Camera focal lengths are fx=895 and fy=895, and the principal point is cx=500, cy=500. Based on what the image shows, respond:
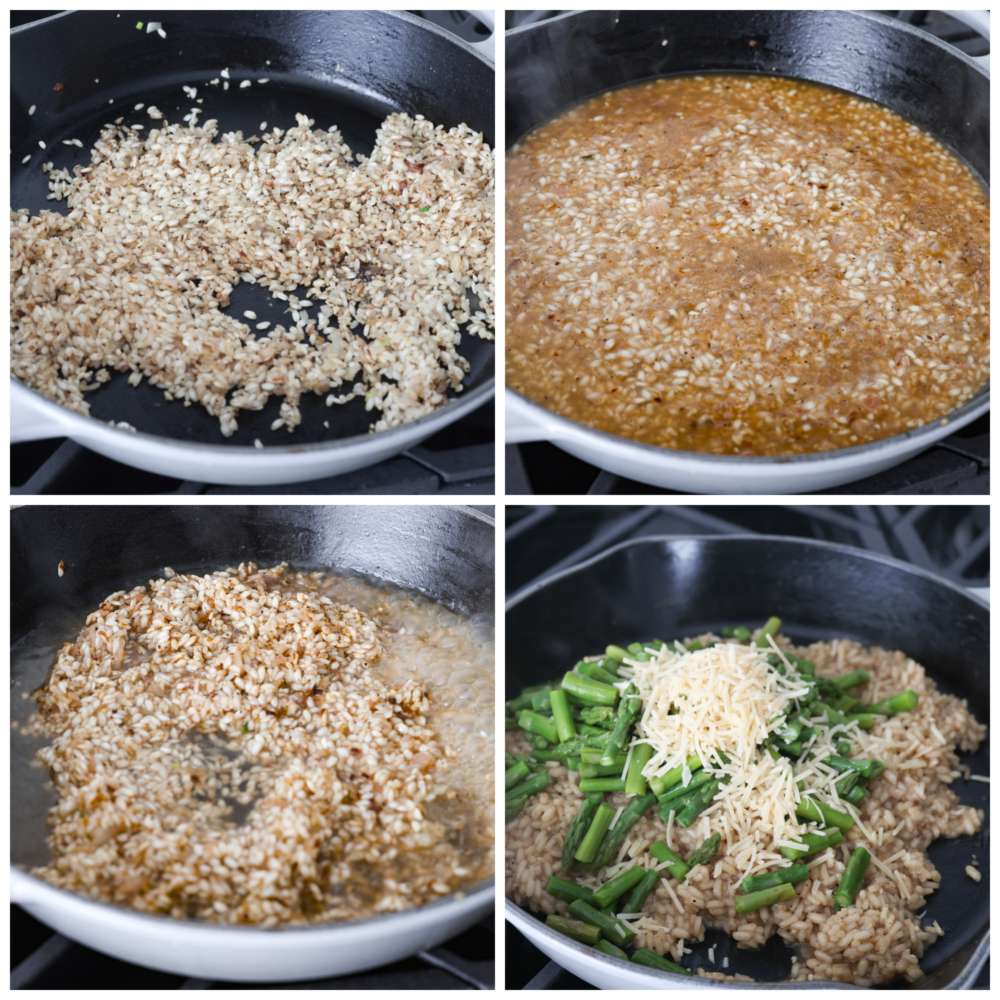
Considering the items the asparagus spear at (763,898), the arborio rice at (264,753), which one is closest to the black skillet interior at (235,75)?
the arborio rice at (264,753)

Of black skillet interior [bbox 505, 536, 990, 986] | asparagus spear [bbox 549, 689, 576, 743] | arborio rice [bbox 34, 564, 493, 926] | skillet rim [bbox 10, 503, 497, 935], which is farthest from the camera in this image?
black skillet interior [bbox 505, 536, 990, 986]

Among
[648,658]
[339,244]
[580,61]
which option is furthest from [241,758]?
[580,61]

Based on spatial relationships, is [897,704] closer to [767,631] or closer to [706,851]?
[767,631]

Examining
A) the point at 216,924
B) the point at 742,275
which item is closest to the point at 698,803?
the point at 216,924

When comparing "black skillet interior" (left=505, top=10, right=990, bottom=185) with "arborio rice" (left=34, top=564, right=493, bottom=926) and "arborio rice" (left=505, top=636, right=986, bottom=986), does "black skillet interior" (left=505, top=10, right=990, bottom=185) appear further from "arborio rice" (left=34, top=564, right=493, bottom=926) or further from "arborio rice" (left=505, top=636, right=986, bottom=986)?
"arborio rice" (left=505, top=636, right=986, bottom=986)

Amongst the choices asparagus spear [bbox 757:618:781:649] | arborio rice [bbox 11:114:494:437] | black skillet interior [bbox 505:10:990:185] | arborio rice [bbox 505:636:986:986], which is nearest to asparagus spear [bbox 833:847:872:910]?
arborio rice [bbox 505:636:986:986]

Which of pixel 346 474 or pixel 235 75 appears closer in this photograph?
pixel 346 474

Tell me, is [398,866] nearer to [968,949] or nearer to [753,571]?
[968,949]
